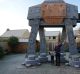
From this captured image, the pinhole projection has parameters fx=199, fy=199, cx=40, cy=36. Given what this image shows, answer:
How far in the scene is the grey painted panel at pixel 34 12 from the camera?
13.4 metres

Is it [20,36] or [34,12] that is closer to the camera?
[34,12]

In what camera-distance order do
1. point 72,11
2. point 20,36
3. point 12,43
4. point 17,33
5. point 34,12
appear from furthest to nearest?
point 17,33, point 20,36, point 12,43, point 34,12, point 72,11

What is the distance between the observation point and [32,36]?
44.1ft

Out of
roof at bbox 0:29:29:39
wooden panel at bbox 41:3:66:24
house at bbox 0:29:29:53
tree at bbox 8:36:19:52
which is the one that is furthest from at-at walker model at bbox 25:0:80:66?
roof at bbox 0:29:29:39

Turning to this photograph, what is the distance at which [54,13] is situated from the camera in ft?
43.1

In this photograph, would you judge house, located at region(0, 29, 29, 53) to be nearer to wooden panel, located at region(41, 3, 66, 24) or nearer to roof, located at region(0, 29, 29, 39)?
roof, located at region(0, 29, 29, 39)

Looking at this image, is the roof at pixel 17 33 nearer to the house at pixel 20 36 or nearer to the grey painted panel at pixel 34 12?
the house at pixel 20 36

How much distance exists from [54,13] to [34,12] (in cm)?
140

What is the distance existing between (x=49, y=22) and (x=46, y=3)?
4.26ft

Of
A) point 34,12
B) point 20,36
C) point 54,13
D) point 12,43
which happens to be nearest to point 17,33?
point 20,36

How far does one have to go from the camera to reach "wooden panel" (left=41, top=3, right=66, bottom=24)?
1309 cm

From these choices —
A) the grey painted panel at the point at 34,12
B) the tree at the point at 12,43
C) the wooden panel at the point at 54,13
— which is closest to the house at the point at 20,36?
the tree at the point at 12,43

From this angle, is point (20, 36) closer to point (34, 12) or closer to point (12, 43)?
point (12, 43)

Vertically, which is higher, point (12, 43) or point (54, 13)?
point (54, 13)
